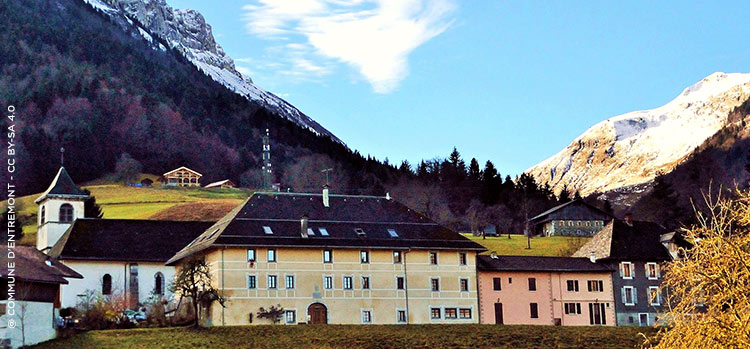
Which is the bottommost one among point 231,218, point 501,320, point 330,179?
point 501,320

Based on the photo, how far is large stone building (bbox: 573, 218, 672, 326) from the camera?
79312 millimetres

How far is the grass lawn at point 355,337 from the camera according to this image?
54531 mm

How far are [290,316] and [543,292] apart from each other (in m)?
19.8

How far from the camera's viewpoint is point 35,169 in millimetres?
182250

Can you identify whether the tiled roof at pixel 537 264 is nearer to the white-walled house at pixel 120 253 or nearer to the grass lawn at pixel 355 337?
the grass lawn at pixel 355 337

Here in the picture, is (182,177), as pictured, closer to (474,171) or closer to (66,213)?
(474,171)

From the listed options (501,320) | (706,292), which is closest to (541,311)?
(501,320)

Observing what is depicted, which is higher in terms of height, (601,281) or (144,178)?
(144,178)

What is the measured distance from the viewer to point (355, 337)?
5697cm

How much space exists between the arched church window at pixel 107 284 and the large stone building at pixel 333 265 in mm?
6500

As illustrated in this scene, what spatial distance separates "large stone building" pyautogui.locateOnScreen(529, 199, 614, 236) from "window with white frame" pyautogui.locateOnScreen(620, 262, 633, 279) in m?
62.1

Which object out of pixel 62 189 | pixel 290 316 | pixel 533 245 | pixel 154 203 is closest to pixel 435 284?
pixel 290 316

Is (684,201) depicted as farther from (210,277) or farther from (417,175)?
(210,277)

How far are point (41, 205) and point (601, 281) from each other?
5004 centimetres
